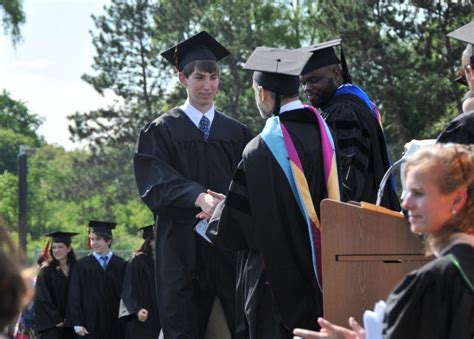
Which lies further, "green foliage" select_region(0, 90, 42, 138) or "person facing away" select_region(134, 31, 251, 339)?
"green foliage" select_region(0, 90, 42, 138)

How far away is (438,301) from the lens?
369 cm

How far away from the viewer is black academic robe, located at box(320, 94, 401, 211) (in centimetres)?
637

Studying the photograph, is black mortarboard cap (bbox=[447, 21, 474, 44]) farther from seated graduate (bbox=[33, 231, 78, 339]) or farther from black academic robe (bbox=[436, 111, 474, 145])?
seated graduate (bbox=[33, 231, 78, 339])

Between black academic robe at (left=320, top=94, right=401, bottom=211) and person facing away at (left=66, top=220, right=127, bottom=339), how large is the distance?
9106 millimetres

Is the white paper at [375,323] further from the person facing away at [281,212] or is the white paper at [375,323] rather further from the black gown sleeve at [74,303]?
the black gown sleeve at [74,303]

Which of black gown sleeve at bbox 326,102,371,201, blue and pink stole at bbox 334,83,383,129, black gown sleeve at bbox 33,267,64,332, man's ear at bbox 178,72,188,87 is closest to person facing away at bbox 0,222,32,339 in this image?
black gown sleeve at bbox 326,102,371,201

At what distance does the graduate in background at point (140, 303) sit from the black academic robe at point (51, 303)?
1040mm

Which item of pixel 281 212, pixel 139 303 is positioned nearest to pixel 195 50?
pixel 281 212

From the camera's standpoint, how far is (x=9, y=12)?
26.0 metres

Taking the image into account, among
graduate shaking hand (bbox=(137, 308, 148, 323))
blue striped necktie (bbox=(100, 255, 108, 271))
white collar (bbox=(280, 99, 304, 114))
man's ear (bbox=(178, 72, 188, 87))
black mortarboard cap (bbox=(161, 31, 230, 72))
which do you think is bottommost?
graduate shaking hand (bbox=(137, 308, 148, 323))

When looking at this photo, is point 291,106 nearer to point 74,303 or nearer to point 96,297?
point 74,303

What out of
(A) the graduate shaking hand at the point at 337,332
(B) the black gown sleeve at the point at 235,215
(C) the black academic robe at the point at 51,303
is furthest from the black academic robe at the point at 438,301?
(C) the black academic robe at the point at 51,303

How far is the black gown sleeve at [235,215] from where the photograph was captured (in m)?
5.65

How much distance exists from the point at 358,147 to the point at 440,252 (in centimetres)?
266
